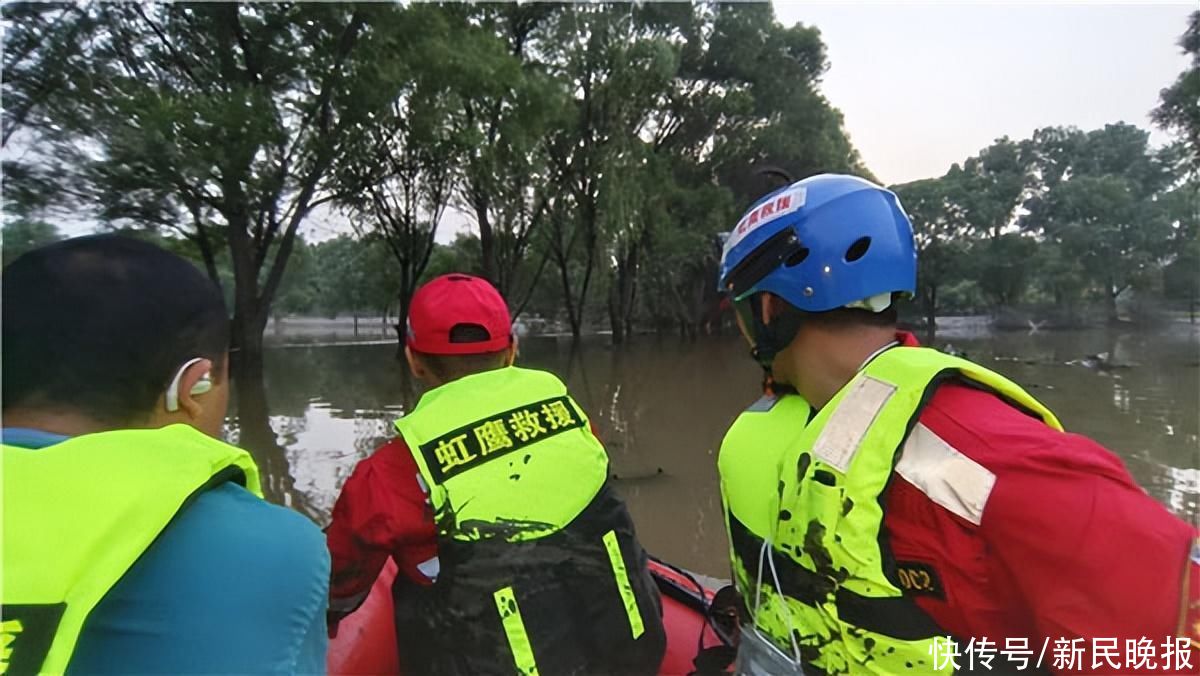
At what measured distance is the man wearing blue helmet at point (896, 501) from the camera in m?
1.01

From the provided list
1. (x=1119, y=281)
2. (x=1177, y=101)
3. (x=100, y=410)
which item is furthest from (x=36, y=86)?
(x=1119, y=281)

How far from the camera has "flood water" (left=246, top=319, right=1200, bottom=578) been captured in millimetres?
6082

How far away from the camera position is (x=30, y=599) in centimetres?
86

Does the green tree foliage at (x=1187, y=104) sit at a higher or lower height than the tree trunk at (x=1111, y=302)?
higher

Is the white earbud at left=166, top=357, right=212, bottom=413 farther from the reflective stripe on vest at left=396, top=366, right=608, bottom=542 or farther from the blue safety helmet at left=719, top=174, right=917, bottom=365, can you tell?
the blue safety helmet at left=719, top=174, right=917, bottom=365

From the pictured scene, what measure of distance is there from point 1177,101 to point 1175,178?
17.3 m

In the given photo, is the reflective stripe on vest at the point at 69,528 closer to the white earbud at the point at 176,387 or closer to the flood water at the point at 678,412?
the white earbud at the point at 176,387

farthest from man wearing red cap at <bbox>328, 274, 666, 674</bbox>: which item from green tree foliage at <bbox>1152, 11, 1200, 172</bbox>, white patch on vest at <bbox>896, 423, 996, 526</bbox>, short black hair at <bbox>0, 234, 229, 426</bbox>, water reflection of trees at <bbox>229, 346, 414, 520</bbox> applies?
green tree foliage at <bbox>1152, 11, 1200, 172</bbox>

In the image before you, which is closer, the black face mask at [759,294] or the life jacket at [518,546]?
the black face mask at [759,294]

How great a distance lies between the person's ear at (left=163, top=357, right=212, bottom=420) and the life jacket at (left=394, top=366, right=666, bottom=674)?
649 mm

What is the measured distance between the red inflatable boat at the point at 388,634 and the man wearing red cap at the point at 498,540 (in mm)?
371

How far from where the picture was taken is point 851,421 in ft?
4.09

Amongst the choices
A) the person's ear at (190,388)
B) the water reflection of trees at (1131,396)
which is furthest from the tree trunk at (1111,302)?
the person's ear at (190,388)

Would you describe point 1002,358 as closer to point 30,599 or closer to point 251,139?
point 251,139
